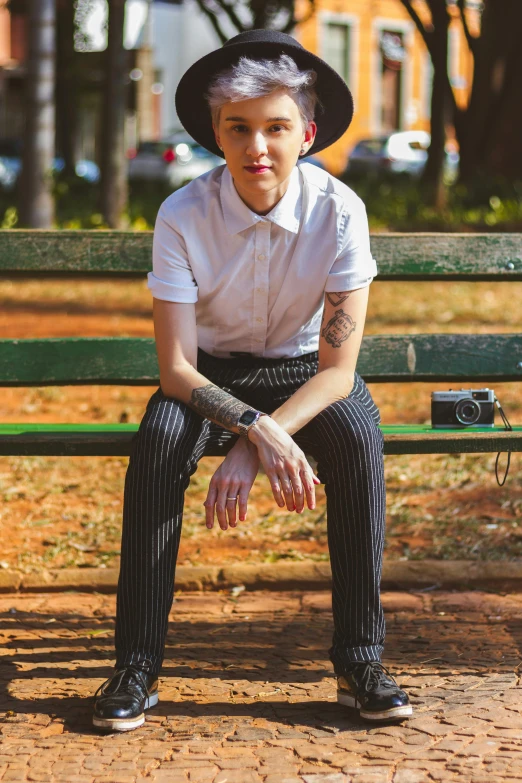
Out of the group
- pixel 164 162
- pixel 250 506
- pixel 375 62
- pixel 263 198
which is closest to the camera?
pixel 263 198

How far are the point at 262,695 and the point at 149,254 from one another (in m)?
1.77

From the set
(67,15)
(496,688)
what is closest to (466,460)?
(496,688)

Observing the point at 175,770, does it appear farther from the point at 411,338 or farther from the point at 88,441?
the point at 411,338

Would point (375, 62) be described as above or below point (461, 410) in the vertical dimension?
above

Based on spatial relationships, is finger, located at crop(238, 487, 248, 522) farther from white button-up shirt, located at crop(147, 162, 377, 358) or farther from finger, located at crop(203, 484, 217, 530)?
white button-up shirt, located at crop(147, 162, 377, 358)

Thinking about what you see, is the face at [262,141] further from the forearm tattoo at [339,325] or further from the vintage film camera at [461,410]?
the vintage film camera at [461,410]

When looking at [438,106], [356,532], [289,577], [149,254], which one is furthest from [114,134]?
[356,532]

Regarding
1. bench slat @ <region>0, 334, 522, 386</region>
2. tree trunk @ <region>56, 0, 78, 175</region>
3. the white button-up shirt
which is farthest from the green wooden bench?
tree trunk @ <region>56, 0, 78, 175</region>

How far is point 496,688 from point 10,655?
1.47 metres

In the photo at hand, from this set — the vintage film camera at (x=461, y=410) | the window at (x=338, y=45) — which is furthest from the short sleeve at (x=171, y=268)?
the window at (x=338, y=45)

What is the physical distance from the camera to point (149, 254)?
4461mm

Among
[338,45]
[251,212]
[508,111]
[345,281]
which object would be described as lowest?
[345,281]

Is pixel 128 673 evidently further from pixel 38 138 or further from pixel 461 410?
pixel 38 138

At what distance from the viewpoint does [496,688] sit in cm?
340
